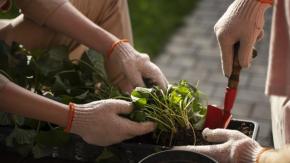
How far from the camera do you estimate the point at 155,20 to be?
3521mm

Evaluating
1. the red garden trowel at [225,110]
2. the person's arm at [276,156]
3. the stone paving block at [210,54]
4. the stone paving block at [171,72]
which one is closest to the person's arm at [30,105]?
the red garden trowel at [225,110]

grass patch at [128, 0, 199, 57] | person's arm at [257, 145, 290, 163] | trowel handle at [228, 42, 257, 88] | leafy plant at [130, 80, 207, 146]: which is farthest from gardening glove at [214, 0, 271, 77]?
grass patch at [128, 0, 199, 57]

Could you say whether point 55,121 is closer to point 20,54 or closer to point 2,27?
point 20,54

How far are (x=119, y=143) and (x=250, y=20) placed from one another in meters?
0.54

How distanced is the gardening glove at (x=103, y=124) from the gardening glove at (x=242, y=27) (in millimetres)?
363

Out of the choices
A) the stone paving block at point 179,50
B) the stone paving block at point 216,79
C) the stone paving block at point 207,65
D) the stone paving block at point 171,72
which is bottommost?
the stone paving block at point 171,72

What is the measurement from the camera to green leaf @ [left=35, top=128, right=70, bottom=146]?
1.61 m

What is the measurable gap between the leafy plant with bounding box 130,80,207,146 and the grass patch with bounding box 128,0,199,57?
151 centimetres

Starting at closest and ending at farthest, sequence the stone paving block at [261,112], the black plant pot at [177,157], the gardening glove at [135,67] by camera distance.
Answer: the black plant pot at [177,157], the gardening glove at [135,67], the stone paving block at [261,112]

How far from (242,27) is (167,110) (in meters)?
0.34

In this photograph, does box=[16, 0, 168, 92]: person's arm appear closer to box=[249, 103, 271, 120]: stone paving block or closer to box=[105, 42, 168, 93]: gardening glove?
box=[105, 42, 168, 93]: gardening glove

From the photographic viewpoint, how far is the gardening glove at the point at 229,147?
1.47 meters

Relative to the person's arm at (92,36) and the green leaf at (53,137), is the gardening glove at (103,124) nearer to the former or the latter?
the green leaf at (53,137)

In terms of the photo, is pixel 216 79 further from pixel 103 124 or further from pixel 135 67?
pixel 103 124
